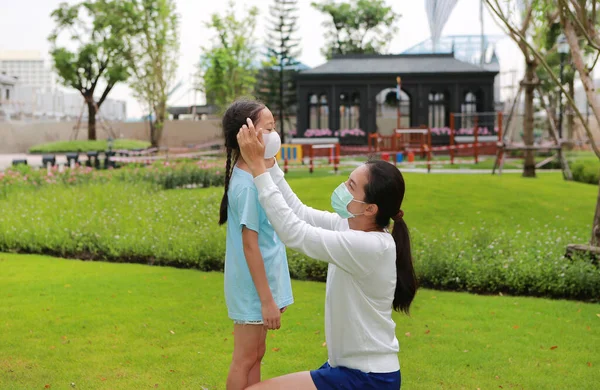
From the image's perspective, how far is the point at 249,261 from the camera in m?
2.54

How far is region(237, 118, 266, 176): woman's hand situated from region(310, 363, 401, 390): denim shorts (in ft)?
2.36

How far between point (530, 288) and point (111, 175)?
1048cm

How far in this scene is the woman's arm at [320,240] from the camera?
7.47ft

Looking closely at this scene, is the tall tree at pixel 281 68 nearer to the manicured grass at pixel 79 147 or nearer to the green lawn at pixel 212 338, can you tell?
the manicured grass at pixel 79 147

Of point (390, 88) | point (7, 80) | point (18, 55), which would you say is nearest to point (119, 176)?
point (390, 88)

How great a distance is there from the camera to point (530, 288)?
6457 mm

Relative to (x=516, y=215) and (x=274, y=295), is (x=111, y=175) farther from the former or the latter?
(x=274, y=295)

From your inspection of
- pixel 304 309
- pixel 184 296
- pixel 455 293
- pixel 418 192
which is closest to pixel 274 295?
pixel 304 309

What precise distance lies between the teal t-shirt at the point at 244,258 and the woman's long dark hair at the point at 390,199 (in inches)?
17.8

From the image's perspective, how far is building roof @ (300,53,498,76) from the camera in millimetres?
27770

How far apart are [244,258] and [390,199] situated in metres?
0.62

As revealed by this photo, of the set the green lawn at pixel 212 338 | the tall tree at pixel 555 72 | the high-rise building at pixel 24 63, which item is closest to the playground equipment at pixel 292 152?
the tall tree at pixel 555 72

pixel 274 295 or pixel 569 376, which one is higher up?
pixel 274 295

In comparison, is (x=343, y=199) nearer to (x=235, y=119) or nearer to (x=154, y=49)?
(x=235, y=119)
